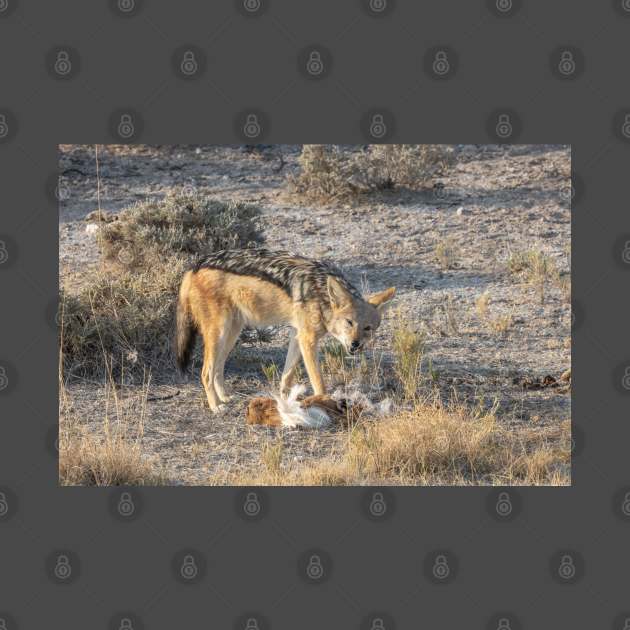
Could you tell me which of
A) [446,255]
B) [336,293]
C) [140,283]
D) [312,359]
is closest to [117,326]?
[140,283]

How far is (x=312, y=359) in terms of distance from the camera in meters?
9.15

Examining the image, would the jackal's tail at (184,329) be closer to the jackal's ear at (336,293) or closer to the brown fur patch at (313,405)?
the brown fur patch at (313,405)

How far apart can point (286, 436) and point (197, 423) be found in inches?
35.5

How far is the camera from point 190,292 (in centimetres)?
954

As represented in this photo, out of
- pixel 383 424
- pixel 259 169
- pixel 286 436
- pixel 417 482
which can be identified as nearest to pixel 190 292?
pixel 286 436

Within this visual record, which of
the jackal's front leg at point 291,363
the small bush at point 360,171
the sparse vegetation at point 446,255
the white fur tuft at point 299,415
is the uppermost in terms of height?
the small bush at point 360,171

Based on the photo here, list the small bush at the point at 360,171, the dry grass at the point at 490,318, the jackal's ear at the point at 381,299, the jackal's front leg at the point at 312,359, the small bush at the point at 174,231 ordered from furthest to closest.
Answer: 1. the small bush at the point at 360,171
2. the small bush at the point at 174,231
3. the dry grass at the point at 490,318
4. the jackal's ear at the point at 381,299
5. the jackal's front leg at the point at 312,359

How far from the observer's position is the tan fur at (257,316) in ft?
29.5

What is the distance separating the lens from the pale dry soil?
29.8 ft

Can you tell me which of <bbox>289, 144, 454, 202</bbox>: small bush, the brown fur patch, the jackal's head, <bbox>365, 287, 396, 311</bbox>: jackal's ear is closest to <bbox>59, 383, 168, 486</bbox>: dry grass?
the brown fur patch

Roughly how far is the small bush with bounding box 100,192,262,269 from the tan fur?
2.25 metres

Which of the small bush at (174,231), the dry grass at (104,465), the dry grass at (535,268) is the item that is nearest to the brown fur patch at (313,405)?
the dry grass at (104,465)

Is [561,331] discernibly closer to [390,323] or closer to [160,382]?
[390,323]

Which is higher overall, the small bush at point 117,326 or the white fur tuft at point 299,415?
the small bush at point 117,326
